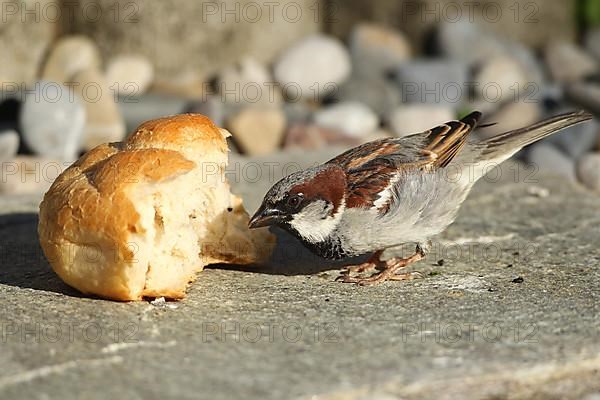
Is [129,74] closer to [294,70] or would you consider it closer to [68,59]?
[68,59]

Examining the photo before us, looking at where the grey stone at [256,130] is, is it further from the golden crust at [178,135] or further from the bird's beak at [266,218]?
the bird's beak at [266,218]

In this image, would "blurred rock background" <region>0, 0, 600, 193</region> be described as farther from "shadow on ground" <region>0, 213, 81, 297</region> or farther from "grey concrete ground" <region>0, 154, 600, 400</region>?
"grey concrete ground" <region>0, 154, 600, 400</region>

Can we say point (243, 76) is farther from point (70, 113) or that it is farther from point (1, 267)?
point (1, 267)

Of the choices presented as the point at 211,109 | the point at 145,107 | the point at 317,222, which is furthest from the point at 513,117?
the point at 317,222

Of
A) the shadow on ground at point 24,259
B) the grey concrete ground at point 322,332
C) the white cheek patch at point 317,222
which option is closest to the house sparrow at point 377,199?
the white cheek patch at point 317,222

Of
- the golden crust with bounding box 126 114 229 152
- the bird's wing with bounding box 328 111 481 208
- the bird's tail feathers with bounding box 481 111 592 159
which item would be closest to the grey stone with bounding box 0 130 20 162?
the golden crust with bounding box 126 114 229 152

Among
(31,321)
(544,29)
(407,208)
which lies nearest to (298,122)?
(544,29)
